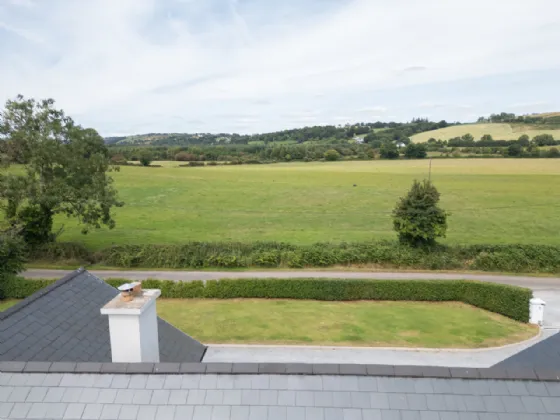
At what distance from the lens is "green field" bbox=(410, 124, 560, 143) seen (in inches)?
3670

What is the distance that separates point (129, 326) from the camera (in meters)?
7.34

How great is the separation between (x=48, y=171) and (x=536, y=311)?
95.1 ft

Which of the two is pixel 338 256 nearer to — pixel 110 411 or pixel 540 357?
pixel 540 357

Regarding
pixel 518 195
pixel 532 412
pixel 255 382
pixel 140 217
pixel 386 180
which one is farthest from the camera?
pixel 386 180

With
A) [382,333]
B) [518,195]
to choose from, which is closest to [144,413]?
[382,333]

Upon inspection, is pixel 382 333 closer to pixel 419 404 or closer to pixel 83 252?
pixel 419 404

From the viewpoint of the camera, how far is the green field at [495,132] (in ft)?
306

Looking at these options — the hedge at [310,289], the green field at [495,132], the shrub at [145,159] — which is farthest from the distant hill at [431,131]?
the hedge at [310,289]

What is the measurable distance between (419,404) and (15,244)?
23145 mm

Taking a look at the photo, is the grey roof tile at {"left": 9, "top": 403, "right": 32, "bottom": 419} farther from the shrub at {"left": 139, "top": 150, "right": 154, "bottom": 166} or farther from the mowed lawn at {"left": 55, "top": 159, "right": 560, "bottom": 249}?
the shrub at {"left": 139, "top": 150, "right": 154, "bottom": 166}

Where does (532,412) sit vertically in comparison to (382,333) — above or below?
above

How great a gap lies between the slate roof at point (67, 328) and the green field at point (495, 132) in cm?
10085

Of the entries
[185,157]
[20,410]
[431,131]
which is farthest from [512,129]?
[20,410]

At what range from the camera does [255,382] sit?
18.8 feet
